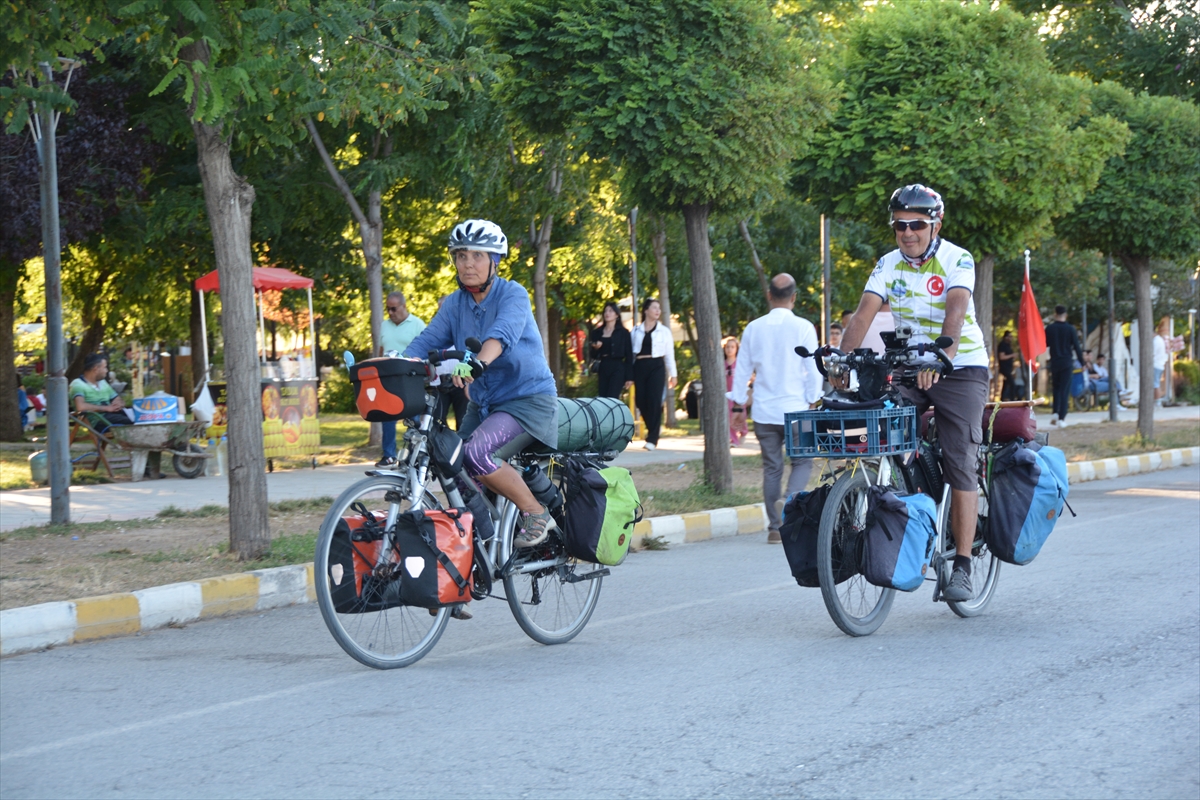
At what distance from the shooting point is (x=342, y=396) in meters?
42.7

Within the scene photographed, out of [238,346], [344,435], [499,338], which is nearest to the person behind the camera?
[499,338]

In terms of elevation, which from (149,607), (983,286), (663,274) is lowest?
(149,607)

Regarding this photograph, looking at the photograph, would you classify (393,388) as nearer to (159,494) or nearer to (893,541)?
(893,541)

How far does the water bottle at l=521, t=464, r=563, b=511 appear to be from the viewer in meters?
6.62

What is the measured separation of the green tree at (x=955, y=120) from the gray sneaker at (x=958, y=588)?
8.04 m

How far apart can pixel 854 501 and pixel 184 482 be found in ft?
33.4

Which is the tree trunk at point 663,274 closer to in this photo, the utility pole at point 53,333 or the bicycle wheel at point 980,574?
the utility pole at point 53,333

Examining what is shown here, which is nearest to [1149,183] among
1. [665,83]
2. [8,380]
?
[665,83]

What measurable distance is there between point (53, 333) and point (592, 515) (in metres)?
5.65

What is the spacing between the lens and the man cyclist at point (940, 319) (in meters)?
6.68

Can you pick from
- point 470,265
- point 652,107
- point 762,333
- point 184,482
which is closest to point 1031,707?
point 470,265

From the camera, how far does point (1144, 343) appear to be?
1962 centimetres

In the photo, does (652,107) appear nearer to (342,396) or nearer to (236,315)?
(236,315)

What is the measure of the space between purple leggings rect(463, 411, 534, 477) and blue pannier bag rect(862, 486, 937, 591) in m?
1.65
